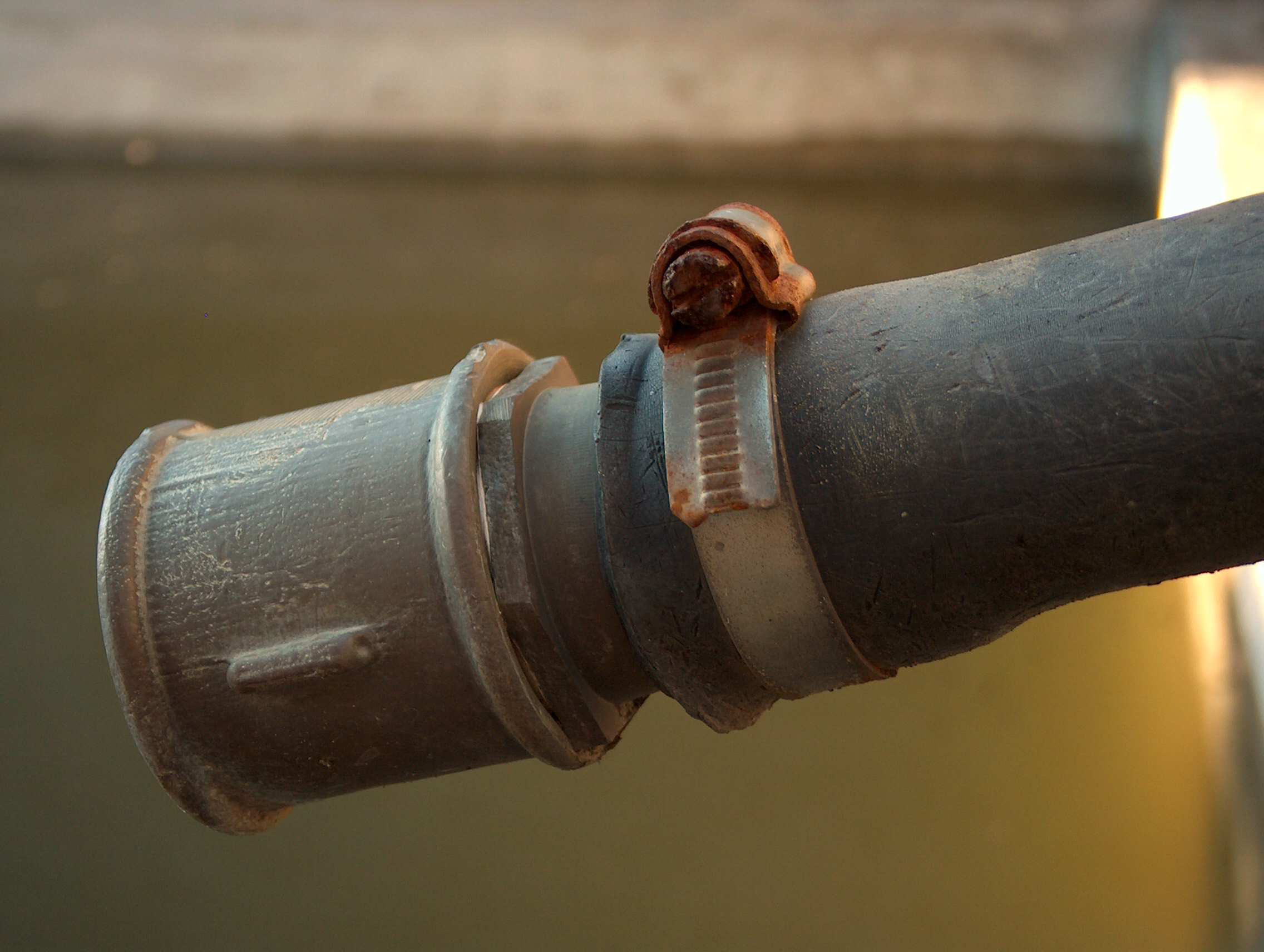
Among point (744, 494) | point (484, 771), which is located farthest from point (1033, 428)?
point (484, 771)

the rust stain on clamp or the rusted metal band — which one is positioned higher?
the rust stain on clamp

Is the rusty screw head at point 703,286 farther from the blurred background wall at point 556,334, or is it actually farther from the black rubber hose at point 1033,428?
the blurred background wall at point 556,334

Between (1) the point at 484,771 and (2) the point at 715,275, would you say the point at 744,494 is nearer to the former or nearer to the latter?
(2) the point at 715,275

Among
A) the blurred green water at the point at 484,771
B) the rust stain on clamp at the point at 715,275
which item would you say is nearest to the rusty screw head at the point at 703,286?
the rust stain on clamp at the point at 715,275

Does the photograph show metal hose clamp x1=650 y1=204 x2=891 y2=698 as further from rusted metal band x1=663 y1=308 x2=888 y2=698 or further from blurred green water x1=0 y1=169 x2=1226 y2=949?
blurred green water x1=0 y1=169 x2=1226 y2=949

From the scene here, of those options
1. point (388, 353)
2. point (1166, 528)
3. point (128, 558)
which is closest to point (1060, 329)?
point (1166, 528)

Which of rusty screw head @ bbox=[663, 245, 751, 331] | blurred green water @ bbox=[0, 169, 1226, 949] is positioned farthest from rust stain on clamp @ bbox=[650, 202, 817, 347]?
blurred green water @ bbox=[0, 169, 1226, 949]
